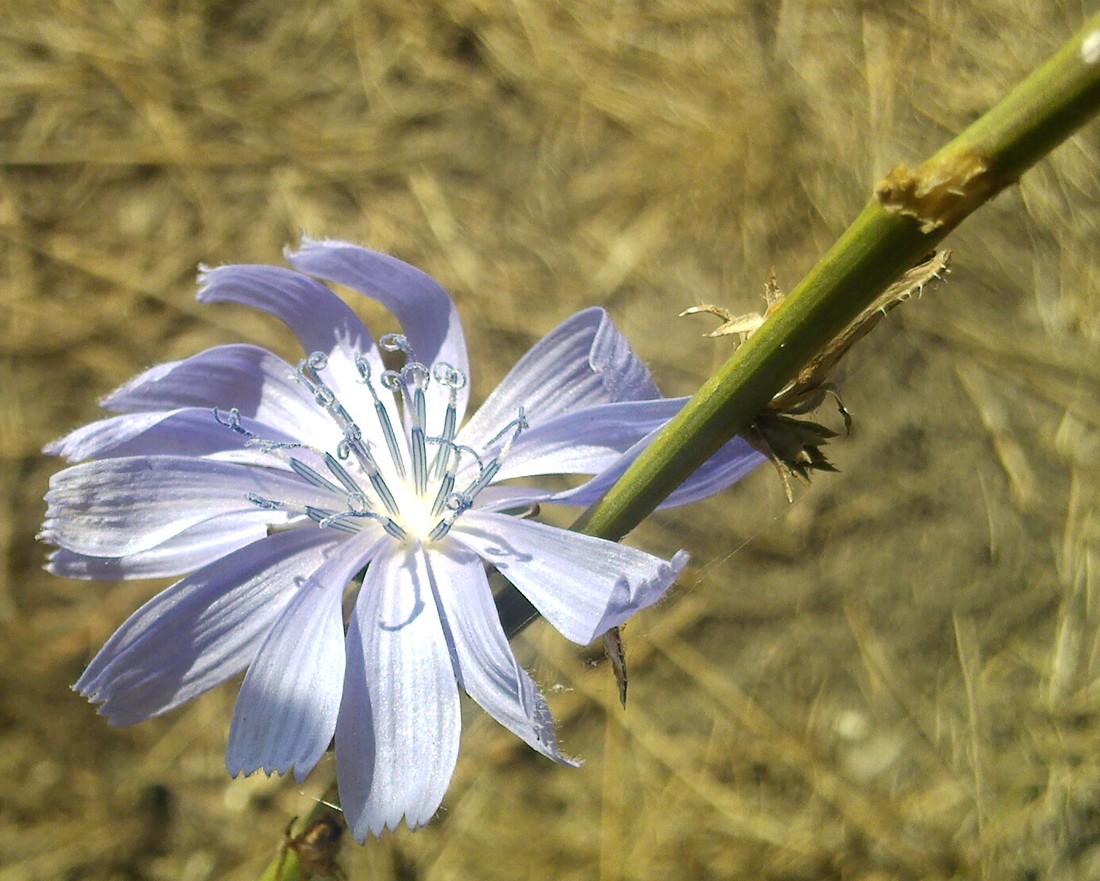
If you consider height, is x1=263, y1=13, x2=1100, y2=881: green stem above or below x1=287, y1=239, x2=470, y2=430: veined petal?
below

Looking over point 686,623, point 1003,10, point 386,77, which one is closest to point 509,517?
point 686,623

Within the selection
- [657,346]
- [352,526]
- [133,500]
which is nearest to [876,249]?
[352,526]

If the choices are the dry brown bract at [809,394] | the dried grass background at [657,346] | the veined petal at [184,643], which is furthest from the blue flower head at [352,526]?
the dried grass background at [657,346]

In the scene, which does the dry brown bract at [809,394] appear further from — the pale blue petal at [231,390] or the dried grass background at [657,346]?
the dried grass background at [657,346]

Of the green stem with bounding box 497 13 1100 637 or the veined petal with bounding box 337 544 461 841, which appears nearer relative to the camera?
the green stem with bounding box 497 13 1100 637

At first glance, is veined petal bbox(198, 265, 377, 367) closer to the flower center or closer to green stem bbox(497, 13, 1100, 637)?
the flower center

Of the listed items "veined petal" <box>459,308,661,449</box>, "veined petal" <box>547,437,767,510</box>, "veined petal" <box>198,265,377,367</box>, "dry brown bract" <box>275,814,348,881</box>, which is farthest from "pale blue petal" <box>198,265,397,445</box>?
"dry brown bract" <box>275,814,348,881</box>
